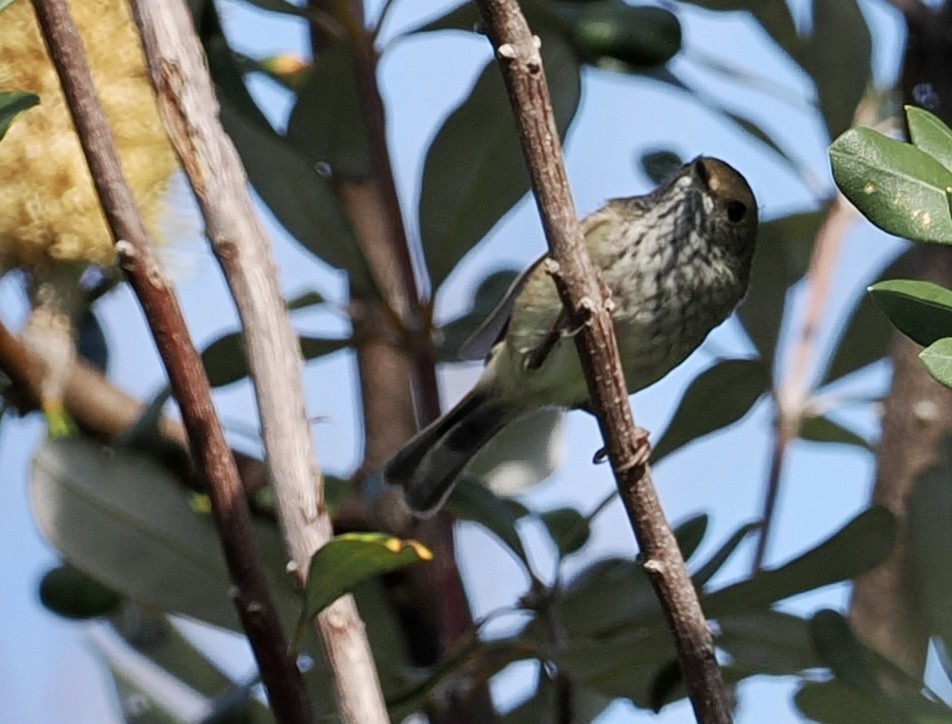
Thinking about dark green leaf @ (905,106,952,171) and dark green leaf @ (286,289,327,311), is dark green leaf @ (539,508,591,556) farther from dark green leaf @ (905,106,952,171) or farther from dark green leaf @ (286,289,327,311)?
dark green leaf @ (905,106,952,171)

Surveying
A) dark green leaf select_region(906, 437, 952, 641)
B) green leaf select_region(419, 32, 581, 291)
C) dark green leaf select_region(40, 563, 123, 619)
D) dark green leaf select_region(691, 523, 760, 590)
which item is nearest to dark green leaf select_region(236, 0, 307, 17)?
green leaf select_region(419, 32, 581, 291)

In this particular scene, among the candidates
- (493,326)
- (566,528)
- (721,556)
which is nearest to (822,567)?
(721,556)

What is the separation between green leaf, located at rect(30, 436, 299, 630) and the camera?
1.71 meters

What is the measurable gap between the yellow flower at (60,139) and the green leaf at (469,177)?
436mm

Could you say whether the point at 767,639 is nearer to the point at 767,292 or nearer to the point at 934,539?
the point at 934,539

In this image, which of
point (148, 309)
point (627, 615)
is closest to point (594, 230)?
point (627, 615)

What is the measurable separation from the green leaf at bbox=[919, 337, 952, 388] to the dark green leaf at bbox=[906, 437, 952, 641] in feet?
2.46

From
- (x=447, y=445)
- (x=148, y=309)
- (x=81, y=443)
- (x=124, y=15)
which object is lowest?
(x=447, y=445)

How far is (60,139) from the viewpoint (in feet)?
5.23

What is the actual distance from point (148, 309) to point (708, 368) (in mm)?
745

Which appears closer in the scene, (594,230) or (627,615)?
(627,615)

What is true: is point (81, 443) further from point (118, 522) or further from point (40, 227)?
point (40, 227)

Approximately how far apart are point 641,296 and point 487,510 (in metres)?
0.53

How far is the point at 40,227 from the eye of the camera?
62.5 inches
